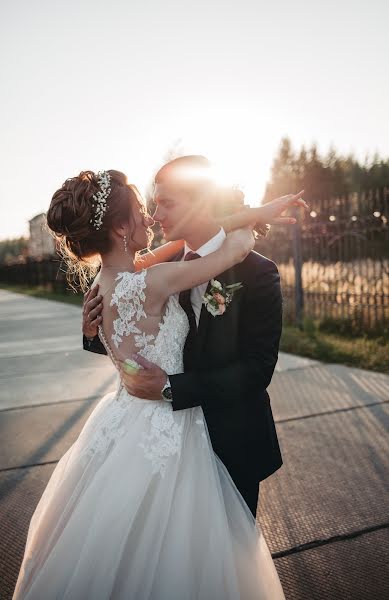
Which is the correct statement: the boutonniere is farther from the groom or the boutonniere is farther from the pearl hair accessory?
the pearl hair accessory

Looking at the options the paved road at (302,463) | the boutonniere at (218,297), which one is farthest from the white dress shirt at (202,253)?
the paved road at (302,463)

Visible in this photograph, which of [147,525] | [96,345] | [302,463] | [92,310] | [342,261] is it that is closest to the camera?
[147,525]

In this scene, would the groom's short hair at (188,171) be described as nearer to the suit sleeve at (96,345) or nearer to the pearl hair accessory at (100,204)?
the pearl hair accessory at (100,204)

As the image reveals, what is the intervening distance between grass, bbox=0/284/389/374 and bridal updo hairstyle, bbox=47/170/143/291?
508 centimetres

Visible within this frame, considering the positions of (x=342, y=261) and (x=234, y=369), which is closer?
(x=234, y=369)

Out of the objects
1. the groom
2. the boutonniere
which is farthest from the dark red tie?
the boutonniere

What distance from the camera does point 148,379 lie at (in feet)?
6.89

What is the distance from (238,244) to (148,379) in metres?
0.66

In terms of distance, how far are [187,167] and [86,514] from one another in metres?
1.55

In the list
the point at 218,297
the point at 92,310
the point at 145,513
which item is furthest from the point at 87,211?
the point at 145,513

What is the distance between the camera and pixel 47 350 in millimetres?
8969

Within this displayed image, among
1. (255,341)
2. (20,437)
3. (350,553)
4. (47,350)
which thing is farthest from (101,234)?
(47,350)

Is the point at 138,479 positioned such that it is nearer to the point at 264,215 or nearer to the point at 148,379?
the point at 148,379

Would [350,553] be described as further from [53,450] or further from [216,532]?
[53,450]
